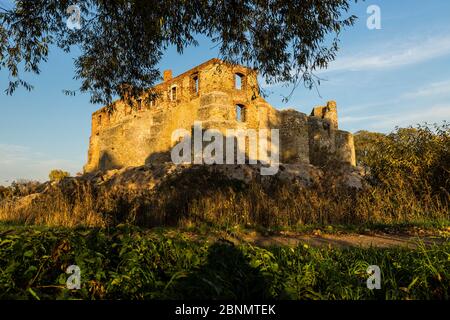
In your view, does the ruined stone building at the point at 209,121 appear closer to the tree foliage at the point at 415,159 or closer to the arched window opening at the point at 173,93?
the arched window opening at the point at 173,93

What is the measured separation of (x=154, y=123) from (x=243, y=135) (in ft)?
28.7

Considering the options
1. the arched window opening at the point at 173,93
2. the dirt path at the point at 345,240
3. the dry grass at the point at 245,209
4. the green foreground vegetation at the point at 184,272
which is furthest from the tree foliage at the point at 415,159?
the arched window opening at the point at 173,93

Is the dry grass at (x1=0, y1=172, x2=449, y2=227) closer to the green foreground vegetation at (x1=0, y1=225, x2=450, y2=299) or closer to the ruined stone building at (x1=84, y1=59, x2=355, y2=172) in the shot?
the green foreground vegetation at (x1=0, y1=225, x2=450, y2=299)

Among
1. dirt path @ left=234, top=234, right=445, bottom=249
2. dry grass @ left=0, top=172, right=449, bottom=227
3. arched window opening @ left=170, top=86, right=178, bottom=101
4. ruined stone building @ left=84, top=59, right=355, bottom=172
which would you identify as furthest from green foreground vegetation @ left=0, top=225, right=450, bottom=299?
arched window opening @ left=170, top=86, right=178, bottom=101

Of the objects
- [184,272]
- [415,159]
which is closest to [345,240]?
[184,272]

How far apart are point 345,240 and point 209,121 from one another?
1728 centimetres

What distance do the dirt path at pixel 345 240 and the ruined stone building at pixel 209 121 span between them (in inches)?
578

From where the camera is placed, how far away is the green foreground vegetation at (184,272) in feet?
9.89

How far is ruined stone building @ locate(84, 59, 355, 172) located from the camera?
2344cm

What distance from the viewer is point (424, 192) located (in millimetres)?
9961

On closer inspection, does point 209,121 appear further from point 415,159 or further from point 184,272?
point 184,272

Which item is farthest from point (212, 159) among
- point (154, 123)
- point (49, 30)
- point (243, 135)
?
point (49, 30)
